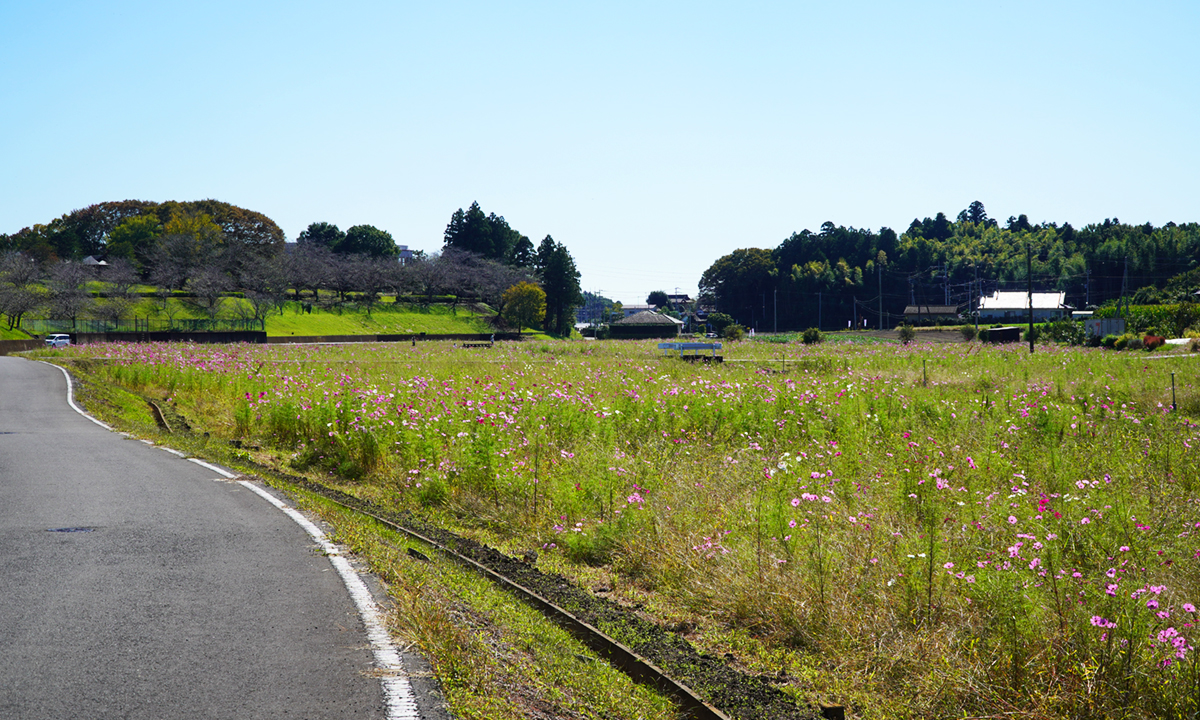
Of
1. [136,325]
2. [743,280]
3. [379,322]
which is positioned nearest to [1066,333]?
[379,322]

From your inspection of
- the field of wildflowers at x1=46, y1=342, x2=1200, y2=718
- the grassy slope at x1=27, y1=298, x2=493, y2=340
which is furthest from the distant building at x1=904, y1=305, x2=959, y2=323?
the field of wildflowers at x1=46, y1=342, x2=1200, y2=718

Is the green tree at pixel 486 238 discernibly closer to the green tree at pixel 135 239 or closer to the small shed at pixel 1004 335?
the green tree at pixel 135 239

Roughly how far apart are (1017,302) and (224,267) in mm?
99628

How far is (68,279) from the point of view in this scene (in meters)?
70.5

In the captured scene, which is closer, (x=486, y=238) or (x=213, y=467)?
(x=213, y=467)

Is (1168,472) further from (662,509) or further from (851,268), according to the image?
(851,268)

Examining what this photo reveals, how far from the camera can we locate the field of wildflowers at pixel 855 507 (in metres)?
4.98

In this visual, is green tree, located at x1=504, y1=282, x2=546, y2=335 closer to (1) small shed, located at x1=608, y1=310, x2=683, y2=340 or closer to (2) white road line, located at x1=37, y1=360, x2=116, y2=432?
(1) small shed, located at x1=608, y1=310, x2=683, y2=340

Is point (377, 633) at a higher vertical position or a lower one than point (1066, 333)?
lower

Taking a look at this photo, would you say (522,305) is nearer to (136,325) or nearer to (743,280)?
(136,325)

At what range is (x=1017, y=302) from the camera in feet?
344

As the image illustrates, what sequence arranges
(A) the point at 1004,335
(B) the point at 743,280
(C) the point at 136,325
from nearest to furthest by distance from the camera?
(A) the point at 1004,335 → (C) the point at 136,325 → (B) the point at 743,280

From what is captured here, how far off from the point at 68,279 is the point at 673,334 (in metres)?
62.9

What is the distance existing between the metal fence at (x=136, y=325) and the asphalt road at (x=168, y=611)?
5894 cm
